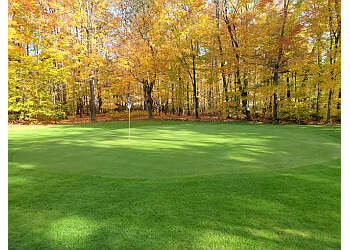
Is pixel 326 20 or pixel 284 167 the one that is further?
pixel 326 20

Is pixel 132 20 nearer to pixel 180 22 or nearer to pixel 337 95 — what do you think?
pixel 180 22

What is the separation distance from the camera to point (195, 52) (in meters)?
17.8

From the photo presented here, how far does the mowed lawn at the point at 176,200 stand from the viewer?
7.05ft

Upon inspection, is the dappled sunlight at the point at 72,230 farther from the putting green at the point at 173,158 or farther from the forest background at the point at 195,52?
the forest background at the point at 195,52

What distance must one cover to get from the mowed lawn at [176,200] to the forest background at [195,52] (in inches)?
446

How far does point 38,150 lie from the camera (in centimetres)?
615

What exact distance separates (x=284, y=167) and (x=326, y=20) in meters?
12.6

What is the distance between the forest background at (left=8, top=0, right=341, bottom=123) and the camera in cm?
1474

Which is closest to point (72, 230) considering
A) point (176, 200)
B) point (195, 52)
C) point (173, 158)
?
point (176, 200)

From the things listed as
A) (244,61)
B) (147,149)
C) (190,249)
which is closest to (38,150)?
(147,149)

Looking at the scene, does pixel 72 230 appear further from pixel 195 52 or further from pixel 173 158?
pixel 195 52

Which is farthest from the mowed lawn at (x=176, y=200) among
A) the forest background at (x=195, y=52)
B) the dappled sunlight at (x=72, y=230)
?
the forest background at (x=195, y=52)

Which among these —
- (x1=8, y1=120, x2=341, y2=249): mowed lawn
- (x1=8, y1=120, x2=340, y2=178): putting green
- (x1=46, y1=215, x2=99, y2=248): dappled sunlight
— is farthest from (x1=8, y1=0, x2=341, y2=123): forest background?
(x1=46, y1=215, x2=99, y2=248): dappled sunlight

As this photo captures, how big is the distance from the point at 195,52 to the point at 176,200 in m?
16.4
